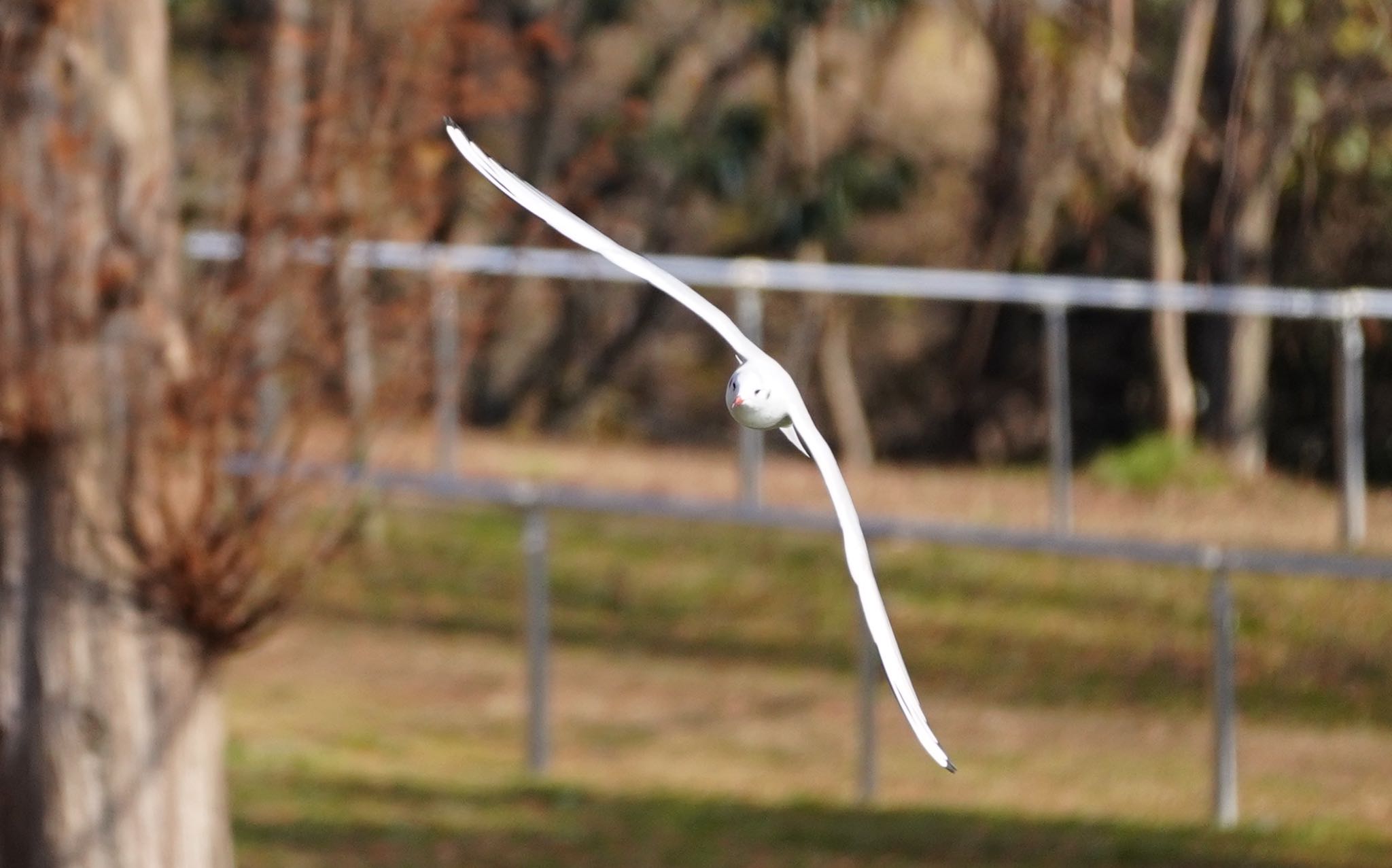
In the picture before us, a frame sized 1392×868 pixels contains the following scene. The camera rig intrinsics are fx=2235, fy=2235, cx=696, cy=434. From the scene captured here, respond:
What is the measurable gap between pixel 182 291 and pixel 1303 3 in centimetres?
376

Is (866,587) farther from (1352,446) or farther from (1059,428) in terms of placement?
(1059,428)

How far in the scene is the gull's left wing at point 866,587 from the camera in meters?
1.92

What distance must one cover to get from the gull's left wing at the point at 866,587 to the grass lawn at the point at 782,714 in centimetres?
431

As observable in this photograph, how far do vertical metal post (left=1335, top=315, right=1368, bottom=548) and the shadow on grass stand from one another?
7.74ft

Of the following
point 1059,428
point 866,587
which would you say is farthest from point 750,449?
point 866,587

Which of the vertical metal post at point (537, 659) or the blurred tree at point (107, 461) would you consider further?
the vertical metal post at point (537, 659)

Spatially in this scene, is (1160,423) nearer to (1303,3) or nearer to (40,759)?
(1303,3)

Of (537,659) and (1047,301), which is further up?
(1047,301)

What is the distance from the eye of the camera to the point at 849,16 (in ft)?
41.6

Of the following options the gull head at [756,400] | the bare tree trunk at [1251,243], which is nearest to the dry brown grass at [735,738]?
the bare tree trunk at [1251,243]

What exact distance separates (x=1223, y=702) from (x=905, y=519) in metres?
3.20

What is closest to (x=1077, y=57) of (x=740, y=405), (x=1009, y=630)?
(x=1009, y=630)

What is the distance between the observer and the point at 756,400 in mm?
1936

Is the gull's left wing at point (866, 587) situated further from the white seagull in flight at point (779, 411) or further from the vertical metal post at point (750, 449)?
the vertical metal post at point (750, 449)
